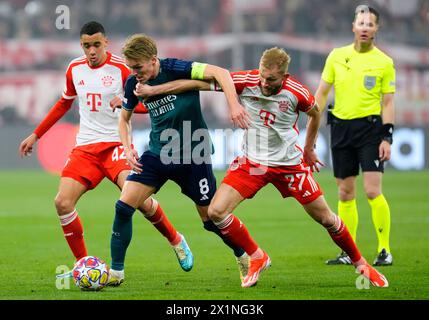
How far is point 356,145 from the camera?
10078 millimetres

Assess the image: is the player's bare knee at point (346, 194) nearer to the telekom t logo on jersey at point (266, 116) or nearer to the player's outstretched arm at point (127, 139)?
the telekom t logo on jersey at point (266, 116)

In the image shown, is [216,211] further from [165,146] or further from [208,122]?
[208,122]

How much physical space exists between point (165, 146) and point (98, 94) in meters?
1.13

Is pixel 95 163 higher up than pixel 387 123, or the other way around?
pixel 387 123

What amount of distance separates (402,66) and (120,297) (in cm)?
2056

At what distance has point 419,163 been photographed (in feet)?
78.6

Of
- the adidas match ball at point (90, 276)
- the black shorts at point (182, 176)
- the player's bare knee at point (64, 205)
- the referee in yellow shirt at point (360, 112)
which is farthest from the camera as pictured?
the referee in yellow shirt at point (360, 112)

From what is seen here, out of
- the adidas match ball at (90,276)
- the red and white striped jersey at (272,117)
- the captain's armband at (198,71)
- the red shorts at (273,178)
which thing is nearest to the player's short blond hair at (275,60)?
the red and white striped jersey at (272,117)

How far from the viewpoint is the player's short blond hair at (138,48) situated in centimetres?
767

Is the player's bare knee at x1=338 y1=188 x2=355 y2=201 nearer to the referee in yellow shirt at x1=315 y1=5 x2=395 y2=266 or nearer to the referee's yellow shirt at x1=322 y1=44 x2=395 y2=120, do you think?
the referee in yellow shirt at x1=315 y1=5 x2=395 y2=266

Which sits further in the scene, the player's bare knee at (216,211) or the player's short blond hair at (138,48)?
the player's bare knee at (216,211)

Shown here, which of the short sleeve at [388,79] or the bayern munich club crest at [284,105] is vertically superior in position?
the bayern munich club crest at [284,105]

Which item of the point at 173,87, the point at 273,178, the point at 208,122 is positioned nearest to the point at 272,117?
the point at 273,178

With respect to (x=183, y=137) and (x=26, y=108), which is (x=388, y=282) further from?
(x=26, y=108)
